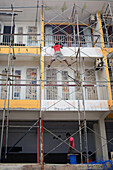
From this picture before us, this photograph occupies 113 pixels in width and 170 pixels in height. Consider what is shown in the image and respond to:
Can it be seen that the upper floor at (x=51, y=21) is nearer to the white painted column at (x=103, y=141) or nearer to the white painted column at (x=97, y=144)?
the white painted column at (x=103, y=141)

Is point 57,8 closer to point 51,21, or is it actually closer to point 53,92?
point 51,21

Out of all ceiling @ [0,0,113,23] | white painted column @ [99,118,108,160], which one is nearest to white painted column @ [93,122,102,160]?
white painted column @ [99,118,108,160]

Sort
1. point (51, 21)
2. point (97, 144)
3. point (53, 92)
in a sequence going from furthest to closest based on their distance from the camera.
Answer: point (51, 21), point (53, 92), point (97, 144)

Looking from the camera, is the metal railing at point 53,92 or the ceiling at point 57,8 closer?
the metal railing at point 53,92

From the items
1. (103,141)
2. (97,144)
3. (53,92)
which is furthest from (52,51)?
(97,144)

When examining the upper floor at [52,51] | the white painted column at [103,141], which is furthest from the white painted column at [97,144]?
the upper floor at [52,51]

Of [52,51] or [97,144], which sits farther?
[52,51]

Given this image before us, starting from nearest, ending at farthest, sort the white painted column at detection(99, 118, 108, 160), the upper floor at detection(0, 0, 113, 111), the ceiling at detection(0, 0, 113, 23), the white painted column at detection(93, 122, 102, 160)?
the white painted column at detection(99, 118, 108, 160), the white painted column at detection(93, 122, 102, 160), the upper floor at detection(0, 0, 113, 111), the ceiling at detection(0, 0, 113, 23)

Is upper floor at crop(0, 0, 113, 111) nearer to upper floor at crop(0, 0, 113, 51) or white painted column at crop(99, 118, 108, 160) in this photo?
upper floor at crop(0, 0, 113, 51)

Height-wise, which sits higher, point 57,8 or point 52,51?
point 57,8

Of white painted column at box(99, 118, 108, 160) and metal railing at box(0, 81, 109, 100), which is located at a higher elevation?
metal railing at box(0, 81, 109, 100)

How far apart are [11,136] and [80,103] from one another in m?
4.69

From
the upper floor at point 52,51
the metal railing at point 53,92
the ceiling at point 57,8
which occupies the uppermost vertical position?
the ceiling at point 57,8

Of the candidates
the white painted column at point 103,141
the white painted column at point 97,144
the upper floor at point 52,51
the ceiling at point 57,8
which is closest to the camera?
the white painted column at point 103,141
